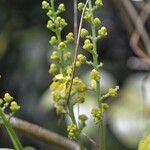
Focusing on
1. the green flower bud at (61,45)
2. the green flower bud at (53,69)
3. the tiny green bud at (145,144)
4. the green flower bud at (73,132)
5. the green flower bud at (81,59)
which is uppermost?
the green flower bud at (61,45)

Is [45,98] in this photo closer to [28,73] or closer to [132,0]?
[28,73]

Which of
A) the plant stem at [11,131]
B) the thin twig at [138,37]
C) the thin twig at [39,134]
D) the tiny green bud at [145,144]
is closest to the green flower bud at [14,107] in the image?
the plant stem at [11,131]

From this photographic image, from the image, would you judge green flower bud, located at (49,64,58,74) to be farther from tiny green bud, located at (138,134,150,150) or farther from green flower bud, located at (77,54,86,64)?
tiny green bud, located at (138,134,150,150)

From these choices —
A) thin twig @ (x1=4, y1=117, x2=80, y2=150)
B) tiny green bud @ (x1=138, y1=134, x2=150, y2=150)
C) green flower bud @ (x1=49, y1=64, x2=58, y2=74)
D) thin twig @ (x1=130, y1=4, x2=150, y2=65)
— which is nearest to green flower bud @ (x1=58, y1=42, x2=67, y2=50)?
green flower bud @ (x1=49, y1=64, x2=58, y2=74)

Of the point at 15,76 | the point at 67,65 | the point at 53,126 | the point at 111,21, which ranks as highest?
the point at 67,65

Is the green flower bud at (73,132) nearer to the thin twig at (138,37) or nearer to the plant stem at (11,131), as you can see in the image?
the plant stem at (11,131)

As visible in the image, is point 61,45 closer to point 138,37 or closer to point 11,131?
point 11,131

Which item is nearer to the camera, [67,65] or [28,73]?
[67,65]

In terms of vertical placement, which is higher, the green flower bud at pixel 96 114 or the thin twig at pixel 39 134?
the green flower bud at pixel 96 114

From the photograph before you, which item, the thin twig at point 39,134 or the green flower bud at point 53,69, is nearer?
the green flower bud at point 53,69

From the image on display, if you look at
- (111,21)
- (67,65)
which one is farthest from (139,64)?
(67,65)
